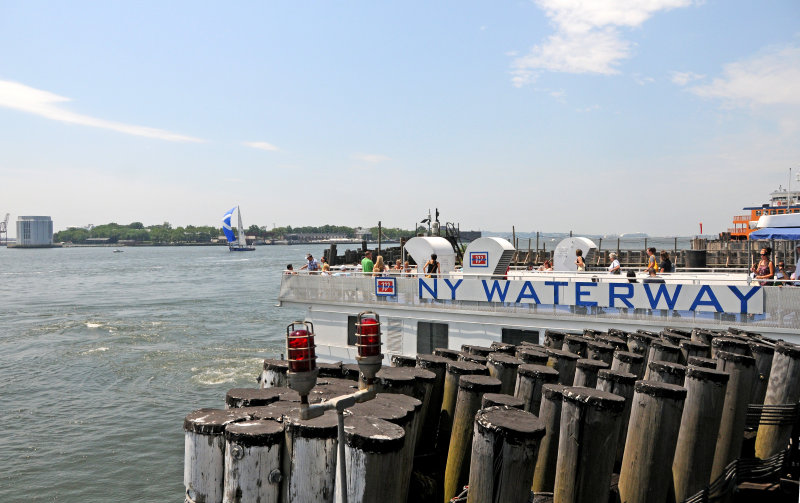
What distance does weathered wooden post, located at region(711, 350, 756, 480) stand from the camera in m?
7.28

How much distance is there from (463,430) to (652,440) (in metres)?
1.98

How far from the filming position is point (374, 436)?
16.3 ft

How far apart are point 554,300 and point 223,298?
50753mm

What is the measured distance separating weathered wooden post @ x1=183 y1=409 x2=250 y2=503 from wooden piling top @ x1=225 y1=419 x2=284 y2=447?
0.21 m

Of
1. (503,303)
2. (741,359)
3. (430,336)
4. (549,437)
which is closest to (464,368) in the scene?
(549,437)

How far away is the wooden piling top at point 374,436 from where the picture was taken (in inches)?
194

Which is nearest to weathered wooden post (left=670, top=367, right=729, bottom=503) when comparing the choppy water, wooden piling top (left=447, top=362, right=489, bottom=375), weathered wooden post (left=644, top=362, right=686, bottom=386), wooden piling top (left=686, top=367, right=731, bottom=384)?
wooden piling top (left=686, top=367, right=731, bottom=384)

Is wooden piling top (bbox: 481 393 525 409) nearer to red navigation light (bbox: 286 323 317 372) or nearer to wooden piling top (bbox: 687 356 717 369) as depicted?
red navigation light (bbox: 286 323 317 372)

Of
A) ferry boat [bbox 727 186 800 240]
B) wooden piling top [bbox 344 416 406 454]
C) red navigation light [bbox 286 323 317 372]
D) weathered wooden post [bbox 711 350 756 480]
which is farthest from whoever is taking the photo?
ferry boat [bbox 727 186 800 240]

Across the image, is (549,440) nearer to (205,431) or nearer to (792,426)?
(205,431)

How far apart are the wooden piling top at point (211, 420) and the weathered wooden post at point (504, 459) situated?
2317 millimetres

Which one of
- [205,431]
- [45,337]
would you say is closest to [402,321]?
[205,431]

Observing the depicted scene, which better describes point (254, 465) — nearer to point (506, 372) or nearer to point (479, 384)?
point (479, 384)

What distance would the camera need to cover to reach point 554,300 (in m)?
16.2
